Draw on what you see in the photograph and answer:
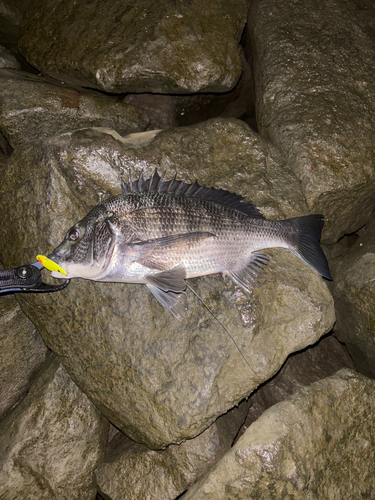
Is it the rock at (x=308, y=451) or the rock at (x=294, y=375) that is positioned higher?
the rock at (x=308, y=451)

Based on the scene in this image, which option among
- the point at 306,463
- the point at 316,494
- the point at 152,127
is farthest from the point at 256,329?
the point at 152,127

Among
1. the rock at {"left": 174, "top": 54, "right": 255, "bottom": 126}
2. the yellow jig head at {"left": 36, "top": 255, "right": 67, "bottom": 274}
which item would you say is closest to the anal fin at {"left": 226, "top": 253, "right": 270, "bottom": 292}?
the yellow jig head at {"left": 36, "top": 255, "right": 67, "bottom": 274}

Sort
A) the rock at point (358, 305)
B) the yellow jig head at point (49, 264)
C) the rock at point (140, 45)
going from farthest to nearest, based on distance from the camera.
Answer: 1. the rock at point (140, 45)
2. the rock at point (358, 305)
3. the yellow jig head at point (49, 264)

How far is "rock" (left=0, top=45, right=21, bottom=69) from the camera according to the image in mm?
5000

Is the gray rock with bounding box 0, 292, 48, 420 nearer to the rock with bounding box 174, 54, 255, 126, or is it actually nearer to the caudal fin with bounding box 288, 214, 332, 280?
the caudal fin with bounding box 288, 214, 332, 280

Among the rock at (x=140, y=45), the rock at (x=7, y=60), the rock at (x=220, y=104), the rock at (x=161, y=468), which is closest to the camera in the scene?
the rock at (x=161, y=468)

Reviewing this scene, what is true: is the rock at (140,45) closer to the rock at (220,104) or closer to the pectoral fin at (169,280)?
the rock at (220,104)

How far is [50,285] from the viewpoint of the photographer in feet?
10.9

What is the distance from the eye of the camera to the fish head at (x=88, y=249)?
120 inches

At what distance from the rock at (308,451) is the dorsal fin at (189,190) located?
6.06 ft

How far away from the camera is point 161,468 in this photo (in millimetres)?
3643

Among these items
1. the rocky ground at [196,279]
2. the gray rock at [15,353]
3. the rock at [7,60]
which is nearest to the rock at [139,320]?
the rocky ground at [196,279]

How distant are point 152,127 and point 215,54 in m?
1.21

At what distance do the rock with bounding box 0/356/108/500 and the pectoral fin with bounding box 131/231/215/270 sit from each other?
172 cm
